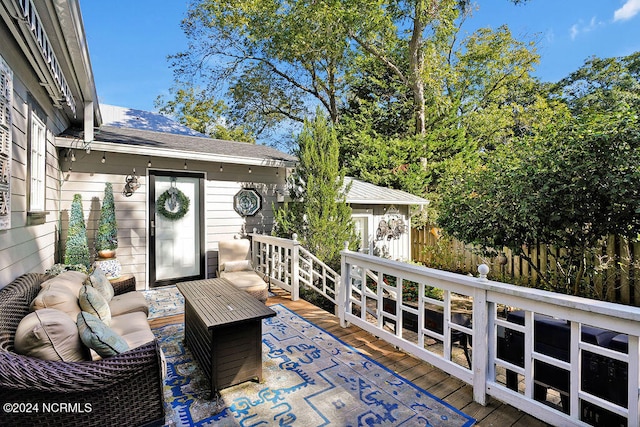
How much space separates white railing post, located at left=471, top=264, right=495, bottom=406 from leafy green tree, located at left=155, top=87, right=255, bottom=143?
15.2 m

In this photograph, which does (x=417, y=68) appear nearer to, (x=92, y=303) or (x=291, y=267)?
(x=291, y=267)

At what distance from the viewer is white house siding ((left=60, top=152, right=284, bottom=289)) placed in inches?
202

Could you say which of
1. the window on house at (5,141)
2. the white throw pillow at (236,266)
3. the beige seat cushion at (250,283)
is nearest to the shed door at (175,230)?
the white throw pillow at (236,266)

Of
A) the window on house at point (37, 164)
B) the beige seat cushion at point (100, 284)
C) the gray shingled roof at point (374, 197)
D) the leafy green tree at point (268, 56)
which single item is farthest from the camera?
the leafy green tree at point (268, 56)

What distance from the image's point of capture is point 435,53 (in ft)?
40.4

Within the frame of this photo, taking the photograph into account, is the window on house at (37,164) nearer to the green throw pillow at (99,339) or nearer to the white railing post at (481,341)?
the green throw pillow at (99,339)

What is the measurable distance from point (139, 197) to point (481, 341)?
5.50 m

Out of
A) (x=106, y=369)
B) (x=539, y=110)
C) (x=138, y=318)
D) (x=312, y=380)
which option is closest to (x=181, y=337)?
(x=138, y=318)

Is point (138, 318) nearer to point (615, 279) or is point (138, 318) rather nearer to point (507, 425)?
point (507, 425)

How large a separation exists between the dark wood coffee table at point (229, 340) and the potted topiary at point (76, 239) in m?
2.80

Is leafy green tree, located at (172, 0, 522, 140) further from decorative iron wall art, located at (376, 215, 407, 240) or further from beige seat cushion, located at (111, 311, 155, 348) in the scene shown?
beige seat cushion, located at (111, 311, 155, 348)

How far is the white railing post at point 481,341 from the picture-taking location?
2344mm

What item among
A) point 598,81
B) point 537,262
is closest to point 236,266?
point 537,262

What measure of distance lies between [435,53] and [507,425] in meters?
13.0
